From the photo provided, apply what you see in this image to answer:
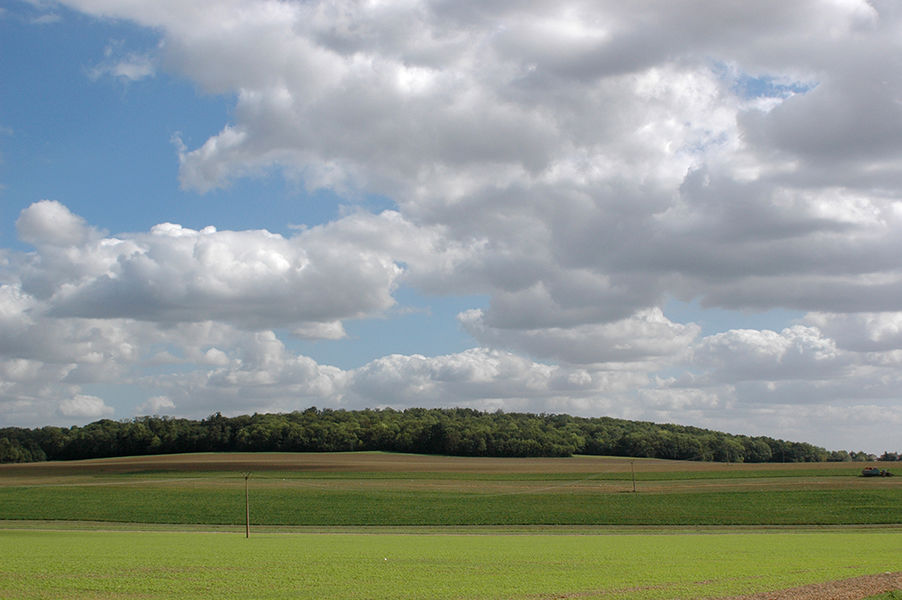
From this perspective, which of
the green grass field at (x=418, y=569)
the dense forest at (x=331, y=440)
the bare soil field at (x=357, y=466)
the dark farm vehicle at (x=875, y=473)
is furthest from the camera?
the dense forest at (x=331, y=440)

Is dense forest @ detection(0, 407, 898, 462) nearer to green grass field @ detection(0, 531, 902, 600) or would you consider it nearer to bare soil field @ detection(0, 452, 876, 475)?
bare soil field @ detection(0, 452, 876, 475)

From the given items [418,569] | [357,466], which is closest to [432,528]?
[418,569]

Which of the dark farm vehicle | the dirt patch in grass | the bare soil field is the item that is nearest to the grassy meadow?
the bare soil field

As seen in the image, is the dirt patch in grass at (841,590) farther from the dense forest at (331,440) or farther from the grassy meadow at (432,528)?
the dense forest at (331,440)

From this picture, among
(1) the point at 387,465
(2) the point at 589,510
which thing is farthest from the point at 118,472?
(2) the point at 589,510

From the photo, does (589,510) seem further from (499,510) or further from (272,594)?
(272,594)

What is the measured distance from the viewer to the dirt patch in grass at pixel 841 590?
18750 millimetres

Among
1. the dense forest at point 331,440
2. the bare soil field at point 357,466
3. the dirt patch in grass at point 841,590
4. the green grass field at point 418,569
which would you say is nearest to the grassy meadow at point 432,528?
the green grass field at point 418,569

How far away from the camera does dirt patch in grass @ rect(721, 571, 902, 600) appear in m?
18.8

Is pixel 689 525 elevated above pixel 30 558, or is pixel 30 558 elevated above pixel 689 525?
pixel 30 558

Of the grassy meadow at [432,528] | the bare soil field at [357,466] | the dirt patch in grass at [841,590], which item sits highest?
the dirt patch in grass at [841,590]

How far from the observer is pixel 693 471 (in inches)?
3580

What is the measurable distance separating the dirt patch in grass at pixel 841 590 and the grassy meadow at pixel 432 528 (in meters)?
0.90

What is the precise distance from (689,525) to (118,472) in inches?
2663
